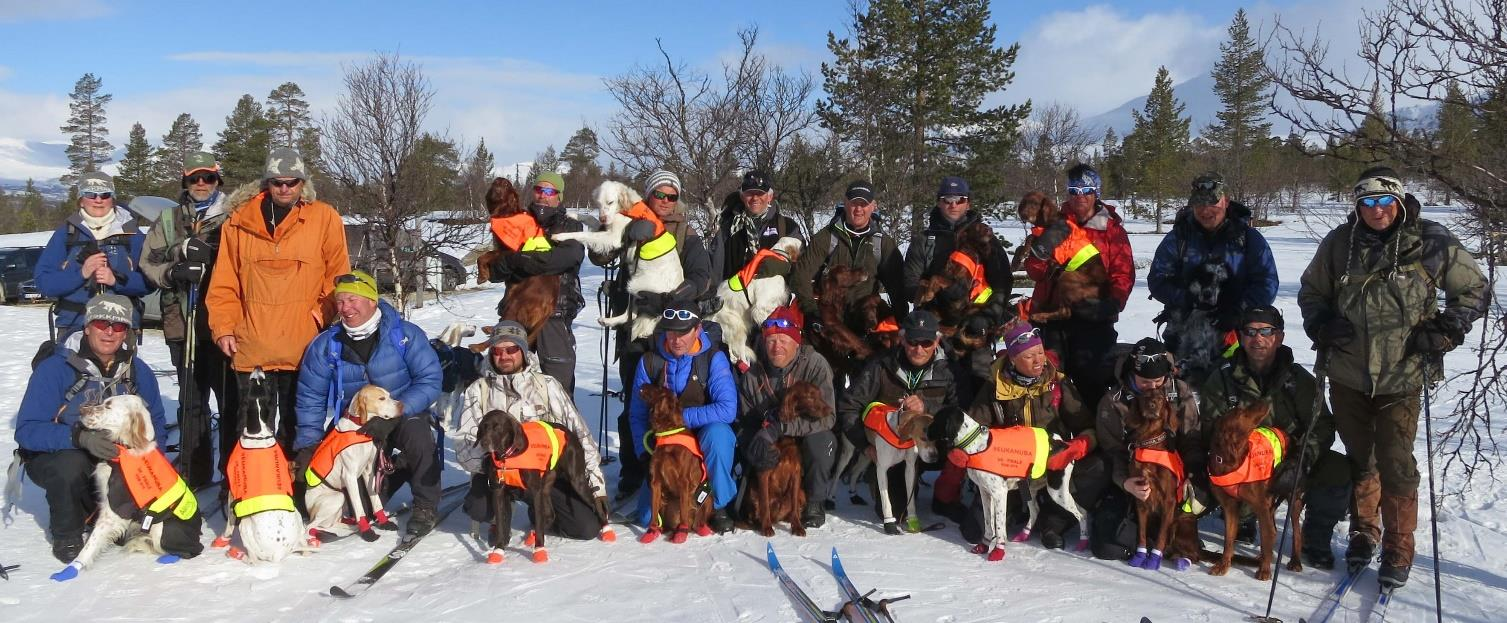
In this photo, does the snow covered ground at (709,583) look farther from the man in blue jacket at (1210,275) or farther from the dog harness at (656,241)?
the dog harness at (656,241)

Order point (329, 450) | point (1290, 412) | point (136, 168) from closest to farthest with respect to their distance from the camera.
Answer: point (1290, 412) → point (329, 450) → point (136, 168)

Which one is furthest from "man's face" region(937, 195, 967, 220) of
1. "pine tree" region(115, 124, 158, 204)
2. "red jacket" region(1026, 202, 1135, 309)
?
"pine tree" region(115, 124, 158, 204)

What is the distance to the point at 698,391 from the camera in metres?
4.70

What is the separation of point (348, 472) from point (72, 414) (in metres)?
1.22

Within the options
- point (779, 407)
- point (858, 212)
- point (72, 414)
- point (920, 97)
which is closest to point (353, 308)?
point (72, 414)

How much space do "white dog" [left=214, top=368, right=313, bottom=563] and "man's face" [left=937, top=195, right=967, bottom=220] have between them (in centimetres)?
353

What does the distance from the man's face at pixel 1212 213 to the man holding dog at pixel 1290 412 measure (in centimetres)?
48

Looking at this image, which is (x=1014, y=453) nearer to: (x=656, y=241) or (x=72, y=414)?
(x=656, y=241)

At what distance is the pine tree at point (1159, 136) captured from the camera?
37.8 m

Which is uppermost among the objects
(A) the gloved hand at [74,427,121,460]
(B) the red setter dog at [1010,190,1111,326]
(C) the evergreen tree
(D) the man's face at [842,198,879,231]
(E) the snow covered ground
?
(C) the evergreen tree

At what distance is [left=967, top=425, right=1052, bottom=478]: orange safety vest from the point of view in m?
4.23

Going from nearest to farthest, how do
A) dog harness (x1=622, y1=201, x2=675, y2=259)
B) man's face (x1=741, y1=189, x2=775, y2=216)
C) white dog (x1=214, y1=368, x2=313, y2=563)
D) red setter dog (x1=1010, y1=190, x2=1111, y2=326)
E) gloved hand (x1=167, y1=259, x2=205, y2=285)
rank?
white dog (x1=214, y1=368, x2=313, y2=563), red setter dog (x1=1010, y1=190, x2=1111, y2=326), gloved hand (x1=167, y1=259, x2=205, y2=285), dog harness (x1=622, y1=201, x2=675, y2=259), man's face (x1=741, y1=189, x2=775, y2=216)

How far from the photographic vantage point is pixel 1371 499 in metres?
4.06

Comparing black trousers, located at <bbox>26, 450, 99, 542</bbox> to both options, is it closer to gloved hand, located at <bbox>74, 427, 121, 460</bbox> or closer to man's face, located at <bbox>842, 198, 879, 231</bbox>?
gloved hand, located at <bbox>74, 427, 121, 460</bbox>
